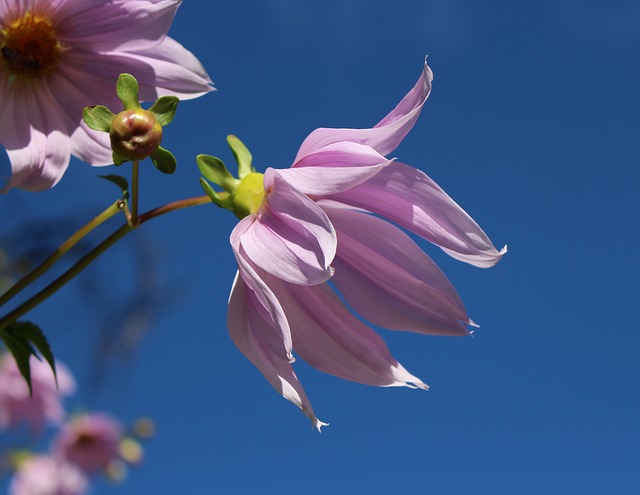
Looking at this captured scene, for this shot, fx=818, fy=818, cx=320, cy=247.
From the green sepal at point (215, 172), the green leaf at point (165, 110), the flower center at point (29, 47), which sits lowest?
the flower center at point (29, 47)

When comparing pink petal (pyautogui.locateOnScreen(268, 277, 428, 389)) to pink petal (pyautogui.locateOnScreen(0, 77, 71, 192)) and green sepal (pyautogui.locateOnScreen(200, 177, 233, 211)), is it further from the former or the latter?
pink petal (pyautogui.locateOnScreen(0, 77, 71, 192))

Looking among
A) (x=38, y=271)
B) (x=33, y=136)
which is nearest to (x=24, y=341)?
(x=38, y=271)

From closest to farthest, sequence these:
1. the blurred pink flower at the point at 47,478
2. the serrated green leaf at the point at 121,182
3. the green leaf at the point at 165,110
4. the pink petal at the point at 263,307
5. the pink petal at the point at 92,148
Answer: the pink petal at the point at 263,307, the green leaf at the point at 165,110, the serrated green leaf at the point at 121,182, the pink petal at the point at 92,148, the blurred pink flower at the point at 47,478

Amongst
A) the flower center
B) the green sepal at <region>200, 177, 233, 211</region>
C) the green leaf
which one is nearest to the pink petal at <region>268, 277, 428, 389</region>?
the green sepal at <region>200, 177, 233, 211</region>

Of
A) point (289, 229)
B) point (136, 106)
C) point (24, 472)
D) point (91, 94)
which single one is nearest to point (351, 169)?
point (289, 229)

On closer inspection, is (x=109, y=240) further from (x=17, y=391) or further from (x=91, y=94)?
(x=17, y=391)

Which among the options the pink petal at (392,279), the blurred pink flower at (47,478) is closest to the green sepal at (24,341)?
the pink petal at (392,279)

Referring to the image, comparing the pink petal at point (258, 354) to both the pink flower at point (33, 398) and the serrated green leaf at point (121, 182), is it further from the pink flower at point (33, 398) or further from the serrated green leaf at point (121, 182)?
the pink flower at point (33, 398)
